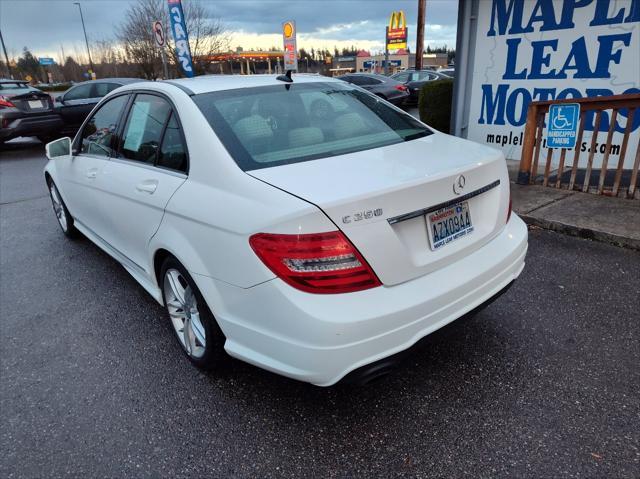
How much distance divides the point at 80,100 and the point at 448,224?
1303cm

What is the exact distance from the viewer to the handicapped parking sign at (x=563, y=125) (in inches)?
202

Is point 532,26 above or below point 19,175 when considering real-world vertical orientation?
above

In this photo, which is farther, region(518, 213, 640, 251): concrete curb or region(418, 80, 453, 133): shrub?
region(418, 80, 453, 133): shrub

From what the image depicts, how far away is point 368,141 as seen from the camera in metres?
2.58

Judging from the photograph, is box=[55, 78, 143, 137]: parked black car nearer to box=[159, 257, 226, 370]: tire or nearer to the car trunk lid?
box=[159, 257, 226, 370]: tire

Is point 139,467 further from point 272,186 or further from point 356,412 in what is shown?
point 272,186

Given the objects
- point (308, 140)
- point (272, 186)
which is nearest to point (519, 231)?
point (308, 140)

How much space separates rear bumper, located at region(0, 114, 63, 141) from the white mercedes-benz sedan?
10.3m

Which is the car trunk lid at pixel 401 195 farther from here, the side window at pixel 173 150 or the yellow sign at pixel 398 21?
the yellow sign at pixel 398 21

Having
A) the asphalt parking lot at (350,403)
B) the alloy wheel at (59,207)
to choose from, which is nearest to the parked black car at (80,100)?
the alloy wheel at (59,207)

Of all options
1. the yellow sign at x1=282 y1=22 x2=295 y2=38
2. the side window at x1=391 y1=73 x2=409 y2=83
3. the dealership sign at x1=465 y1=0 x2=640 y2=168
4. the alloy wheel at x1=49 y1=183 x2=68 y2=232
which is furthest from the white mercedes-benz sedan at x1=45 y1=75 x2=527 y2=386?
the side window at x1=391 y1=73 x2=409 y2=83

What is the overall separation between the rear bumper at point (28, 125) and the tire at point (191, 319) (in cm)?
1104

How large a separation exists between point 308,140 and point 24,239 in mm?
4402

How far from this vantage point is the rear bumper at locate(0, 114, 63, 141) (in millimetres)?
11188
